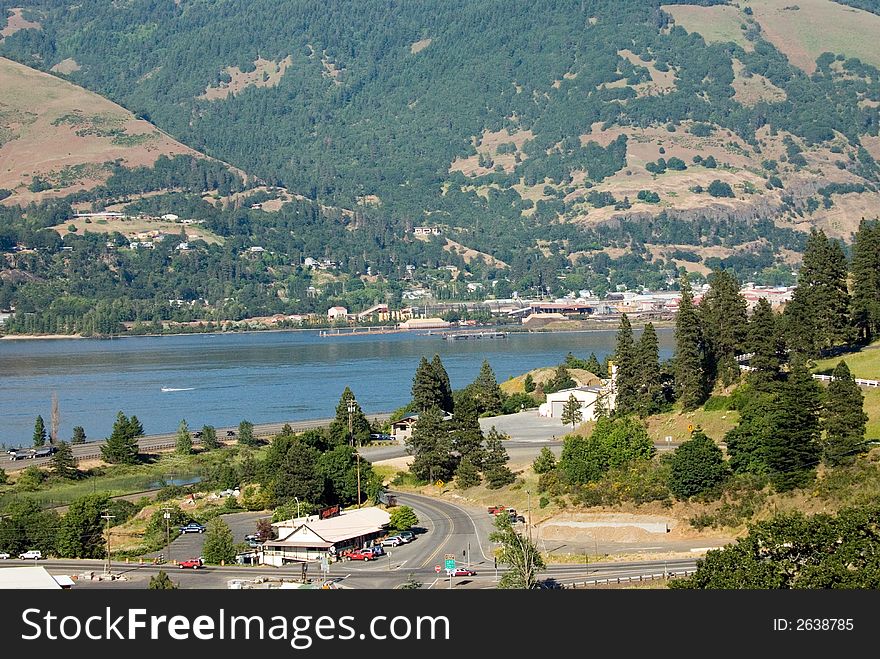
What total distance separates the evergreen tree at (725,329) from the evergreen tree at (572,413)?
8717 mm

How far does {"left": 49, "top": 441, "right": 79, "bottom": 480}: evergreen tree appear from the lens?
74312 millimetres

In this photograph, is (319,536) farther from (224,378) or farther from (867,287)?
(224,378)

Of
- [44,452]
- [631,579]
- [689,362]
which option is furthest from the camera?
[44,452]

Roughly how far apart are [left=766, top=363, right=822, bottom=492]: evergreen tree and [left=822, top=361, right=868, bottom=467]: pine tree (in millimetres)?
514

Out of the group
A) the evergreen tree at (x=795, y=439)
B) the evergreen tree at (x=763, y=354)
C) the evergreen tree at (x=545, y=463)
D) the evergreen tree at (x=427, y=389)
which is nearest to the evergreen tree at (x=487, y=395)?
the evergreen tree at (x=427, y=389)

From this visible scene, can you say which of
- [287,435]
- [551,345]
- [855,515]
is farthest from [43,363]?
[855,515]

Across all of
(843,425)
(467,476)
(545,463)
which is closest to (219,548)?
(467,476)

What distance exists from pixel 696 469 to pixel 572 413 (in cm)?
2349

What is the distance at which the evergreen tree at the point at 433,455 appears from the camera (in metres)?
64.7

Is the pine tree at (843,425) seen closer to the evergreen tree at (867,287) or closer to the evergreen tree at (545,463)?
the evergreen tree at (545,463)

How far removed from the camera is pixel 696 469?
172ft

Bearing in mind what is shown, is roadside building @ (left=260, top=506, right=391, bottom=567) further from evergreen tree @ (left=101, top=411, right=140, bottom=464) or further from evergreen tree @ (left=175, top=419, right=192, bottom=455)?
evergreen tree @ (left=175, top=419, right=192, bottom=455)

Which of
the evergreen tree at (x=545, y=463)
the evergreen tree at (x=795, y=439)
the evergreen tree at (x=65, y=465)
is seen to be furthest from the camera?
the evergreen tree at (x=65, y=465)

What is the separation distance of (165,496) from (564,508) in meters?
20.9
